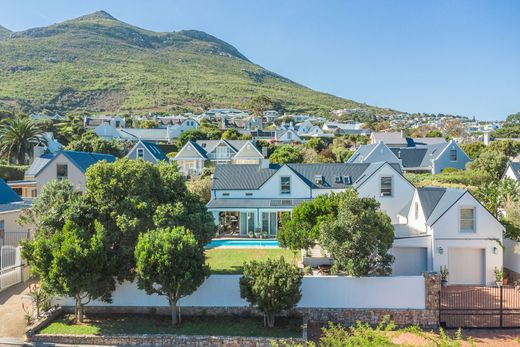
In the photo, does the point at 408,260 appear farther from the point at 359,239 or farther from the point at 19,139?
the point at 19,139

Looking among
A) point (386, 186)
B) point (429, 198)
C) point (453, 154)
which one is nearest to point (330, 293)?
point (429, 198)

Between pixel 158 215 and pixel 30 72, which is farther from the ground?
pixel 30 72

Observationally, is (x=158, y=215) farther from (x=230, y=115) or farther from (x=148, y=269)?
(x=230, y=115)

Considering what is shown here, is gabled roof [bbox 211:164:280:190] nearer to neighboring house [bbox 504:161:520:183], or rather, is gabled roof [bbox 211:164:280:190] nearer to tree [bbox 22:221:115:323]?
tree [bbox 22:221:115:323]

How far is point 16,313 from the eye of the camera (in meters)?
20.4

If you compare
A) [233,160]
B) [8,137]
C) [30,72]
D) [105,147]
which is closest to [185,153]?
[233,160]

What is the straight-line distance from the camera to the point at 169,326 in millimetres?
19562

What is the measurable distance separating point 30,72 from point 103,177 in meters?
176

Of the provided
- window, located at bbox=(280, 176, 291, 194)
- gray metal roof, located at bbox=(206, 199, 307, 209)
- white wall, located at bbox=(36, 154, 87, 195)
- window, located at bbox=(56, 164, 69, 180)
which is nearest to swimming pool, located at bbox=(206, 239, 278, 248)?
gray metal roof, located at bbox=(206, 199, 307, 209)

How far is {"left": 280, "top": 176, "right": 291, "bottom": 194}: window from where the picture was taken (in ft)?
132

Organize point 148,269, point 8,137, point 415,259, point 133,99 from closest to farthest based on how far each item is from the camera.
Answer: point 148,269 < point 415,259 < point 8,137 < point 133,99

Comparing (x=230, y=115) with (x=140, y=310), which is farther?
(x=230, y=115)

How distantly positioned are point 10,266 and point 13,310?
422 centimetres

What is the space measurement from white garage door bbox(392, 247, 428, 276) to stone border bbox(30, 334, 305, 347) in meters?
11.1
